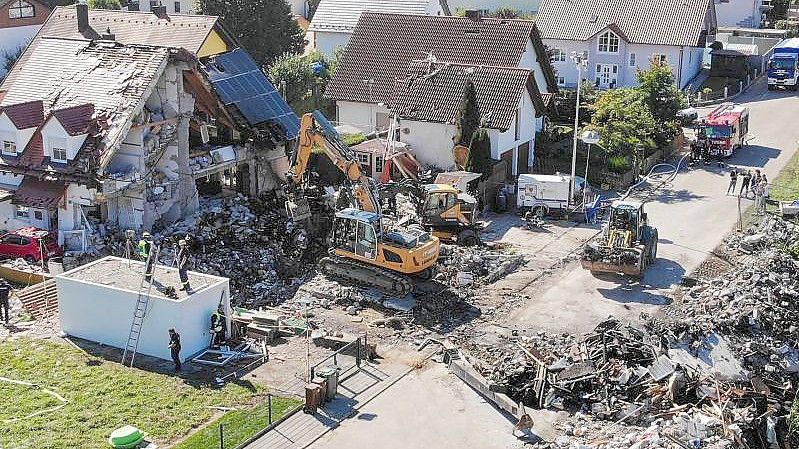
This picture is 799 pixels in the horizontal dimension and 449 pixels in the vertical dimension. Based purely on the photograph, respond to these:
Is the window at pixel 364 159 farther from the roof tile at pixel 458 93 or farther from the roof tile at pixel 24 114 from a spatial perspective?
the roof tile at pixel 24 114

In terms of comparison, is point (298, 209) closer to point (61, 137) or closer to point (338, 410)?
point (61, 137)

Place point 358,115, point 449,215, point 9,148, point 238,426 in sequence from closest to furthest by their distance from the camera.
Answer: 1. point 238,426
2. point 9,148
3. point 449,215
4. point 358,115

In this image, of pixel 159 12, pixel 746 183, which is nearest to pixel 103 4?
pixel 159 12

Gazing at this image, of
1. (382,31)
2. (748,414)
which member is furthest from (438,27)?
(748,414)

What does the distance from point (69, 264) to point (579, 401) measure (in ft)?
62.0

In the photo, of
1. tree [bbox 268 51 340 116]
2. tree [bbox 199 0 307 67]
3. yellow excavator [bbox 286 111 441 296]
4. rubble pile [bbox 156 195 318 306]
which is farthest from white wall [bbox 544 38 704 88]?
yellow excavator [bbox 286 111 441 296]

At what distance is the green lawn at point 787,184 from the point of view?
45594 millimetres

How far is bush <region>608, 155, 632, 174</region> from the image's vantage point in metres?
49.0

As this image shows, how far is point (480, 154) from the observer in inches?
1772

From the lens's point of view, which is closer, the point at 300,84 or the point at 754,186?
the point at 754,186

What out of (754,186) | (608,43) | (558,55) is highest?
(608,43)

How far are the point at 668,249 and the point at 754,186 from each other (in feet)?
30.2

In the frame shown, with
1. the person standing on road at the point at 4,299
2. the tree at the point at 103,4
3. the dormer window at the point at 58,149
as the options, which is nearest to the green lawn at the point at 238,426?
the person standing on road at the point at 4,299

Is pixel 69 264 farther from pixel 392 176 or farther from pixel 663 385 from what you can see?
pixel 663 385
